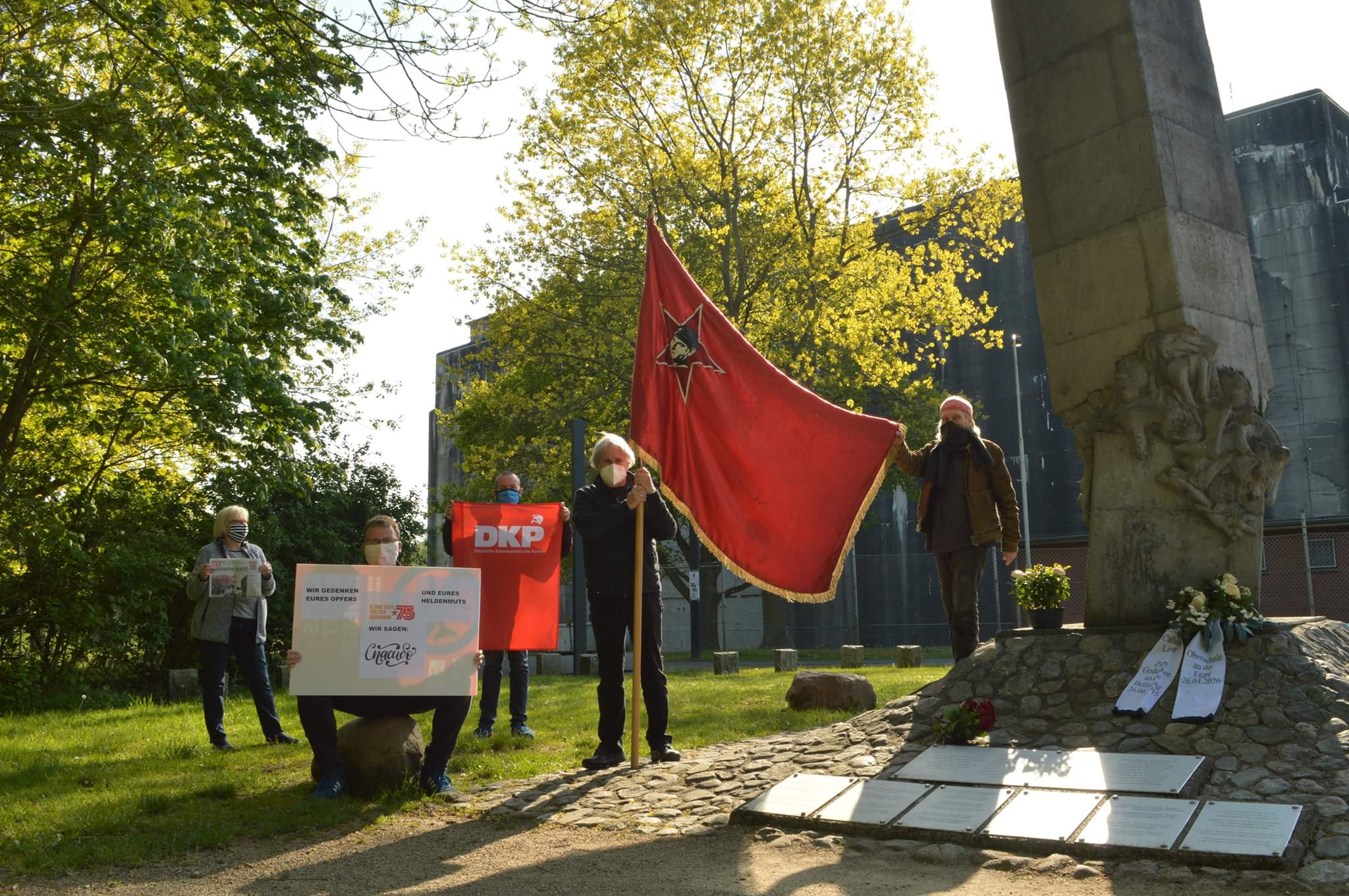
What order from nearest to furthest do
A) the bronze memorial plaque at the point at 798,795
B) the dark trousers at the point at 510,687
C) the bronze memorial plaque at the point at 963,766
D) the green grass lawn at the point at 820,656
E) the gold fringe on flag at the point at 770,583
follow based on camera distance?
the bronze memorial plaque at the point at 798,795, the bronze memorial plaque at the point at 963,766, the gold fringe on flag at the point at 770,583, the dark trousers at the point at 510,687, the green grass lawn at the point at 820,656

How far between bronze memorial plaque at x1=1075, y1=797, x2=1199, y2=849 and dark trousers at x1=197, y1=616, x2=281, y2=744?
6.39m

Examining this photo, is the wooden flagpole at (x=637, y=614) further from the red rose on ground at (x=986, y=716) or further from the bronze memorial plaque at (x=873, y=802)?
the red rose on ground at (x=986, y=716)

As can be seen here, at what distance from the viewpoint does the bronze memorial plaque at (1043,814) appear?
17.2 ft

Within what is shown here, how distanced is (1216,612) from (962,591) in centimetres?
169

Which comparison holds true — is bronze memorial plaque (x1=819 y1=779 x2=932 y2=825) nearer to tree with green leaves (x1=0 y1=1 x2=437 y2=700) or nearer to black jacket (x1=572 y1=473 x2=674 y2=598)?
black jacket (x1=572 y1=473 x2=674 y2=598)

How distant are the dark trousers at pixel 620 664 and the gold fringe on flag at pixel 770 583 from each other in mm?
542

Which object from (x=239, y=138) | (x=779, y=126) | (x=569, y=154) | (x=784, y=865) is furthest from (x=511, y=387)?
(x=784, y=865)

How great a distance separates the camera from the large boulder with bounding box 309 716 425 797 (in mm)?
6859

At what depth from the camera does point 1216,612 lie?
7270 millimetres

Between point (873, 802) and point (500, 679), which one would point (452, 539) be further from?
point (873, 802)

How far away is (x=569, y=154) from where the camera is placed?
82.7 feet

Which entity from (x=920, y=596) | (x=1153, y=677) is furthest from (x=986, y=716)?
(x=920, y=596)

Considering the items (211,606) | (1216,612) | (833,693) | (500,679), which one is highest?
(211,606)

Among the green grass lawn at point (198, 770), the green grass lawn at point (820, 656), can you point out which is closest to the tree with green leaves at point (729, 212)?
the green grass lawn at point (820, 656)
